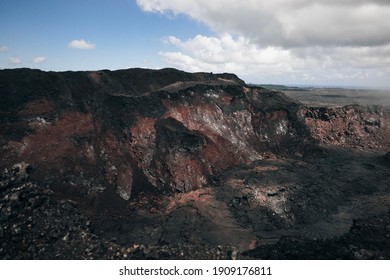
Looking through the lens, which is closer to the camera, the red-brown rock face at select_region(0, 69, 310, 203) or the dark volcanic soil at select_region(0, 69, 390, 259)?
the dark volcanic soil at select_region(0, 69, 390, 259)

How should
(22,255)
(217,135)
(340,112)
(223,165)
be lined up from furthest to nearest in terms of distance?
(340,112) < (217,135) < (223,165) < (22,255)

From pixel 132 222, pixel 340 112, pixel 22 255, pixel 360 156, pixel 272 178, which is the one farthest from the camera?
pixel 340 112

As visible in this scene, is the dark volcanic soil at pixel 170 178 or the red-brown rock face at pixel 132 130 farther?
the red-brown rock face at pixel 132 130

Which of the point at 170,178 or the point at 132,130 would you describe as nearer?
the point at 170,178

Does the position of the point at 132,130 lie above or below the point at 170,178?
above

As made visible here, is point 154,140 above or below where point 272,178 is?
above

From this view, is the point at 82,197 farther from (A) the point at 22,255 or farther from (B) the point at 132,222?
(A) the point at 22,255

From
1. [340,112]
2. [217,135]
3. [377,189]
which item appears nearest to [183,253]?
[217,135]
